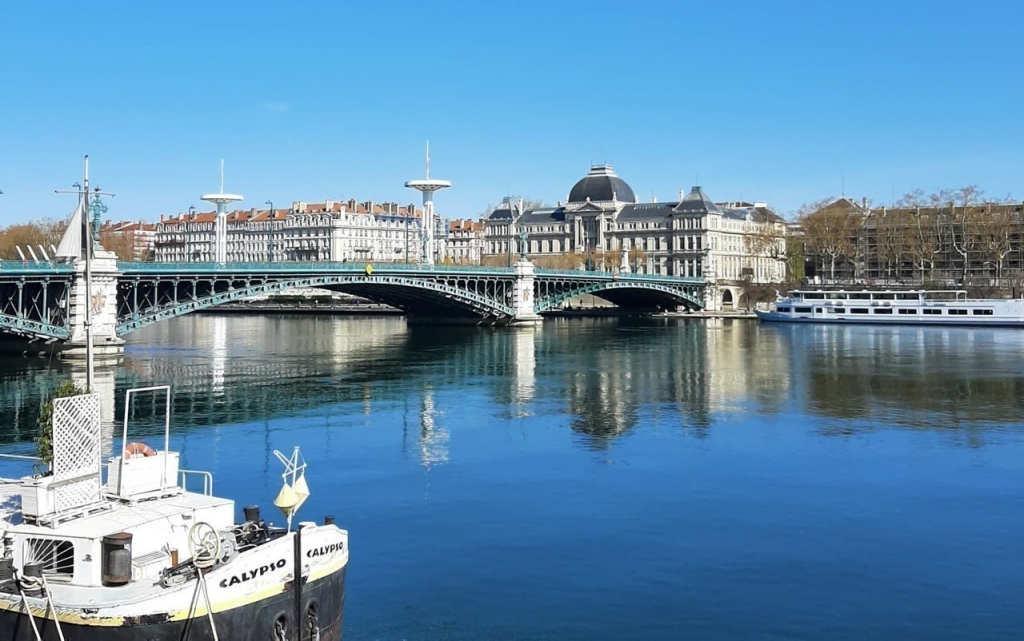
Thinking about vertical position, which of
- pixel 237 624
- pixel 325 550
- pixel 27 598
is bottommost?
pixel 237 624

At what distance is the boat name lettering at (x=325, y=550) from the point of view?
16.4 m

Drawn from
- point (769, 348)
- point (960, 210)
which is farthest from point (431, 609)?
point (960, 210)

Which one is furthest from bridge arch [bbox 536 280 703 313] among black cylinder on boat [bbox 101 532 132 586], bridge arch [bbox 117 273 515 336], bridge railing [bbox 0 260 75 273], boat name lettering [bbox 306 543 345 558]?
black cylinder on boat [bbox 101 532 132 586]

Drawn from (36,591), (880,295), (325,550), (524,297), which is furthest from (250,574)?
(880,295)

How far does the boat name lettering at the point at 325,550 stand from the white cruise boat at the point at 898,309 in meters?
101

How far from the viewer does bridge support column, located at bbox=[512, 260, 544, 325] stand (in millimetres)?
99938

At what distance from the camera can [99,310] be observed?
63344mm

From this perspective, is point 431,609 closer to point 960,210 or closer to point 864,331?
point 864,331

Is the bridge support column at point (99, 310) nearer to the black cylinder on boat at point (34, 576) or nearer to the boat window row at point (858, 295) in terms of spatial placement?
the black cylinder on boat at point (34, 576)

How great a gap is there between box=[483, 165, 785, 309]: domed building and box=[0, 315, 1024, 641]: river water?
101979 millimetres

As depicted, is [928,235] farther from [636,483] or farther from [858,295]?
[636,483]

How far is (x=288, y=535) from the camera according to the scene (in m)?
16.2

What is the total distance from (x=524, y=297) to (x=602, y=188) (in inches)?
3322

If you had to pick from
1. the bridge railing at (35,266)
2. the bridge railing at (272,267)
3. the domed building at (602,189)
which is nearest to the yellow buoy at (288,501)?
the bridge railing at (35,266)
